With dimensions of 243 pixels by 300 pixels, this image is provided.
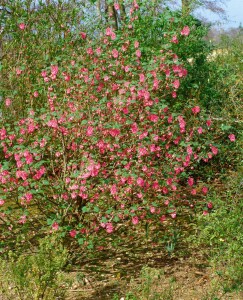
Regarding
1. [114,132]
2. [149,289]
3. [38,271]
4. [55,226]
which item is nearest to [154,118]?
A: [114,132]

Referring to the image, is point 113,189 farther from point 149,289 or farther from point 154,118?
point 149,289

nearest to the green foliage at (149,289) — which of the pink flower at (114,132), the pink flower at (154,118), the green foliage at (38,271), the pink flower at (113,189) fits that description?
the green foliage at (38,271)

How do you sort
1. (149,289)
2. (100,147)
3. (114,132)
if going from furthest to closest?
(100,147)
(114,132)
(149,289)

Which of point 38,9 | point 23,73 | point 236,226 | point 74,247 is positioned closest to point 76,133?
point 74,247

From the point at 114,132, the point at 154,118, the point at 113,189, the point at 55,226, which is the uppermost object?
the point at 154,118

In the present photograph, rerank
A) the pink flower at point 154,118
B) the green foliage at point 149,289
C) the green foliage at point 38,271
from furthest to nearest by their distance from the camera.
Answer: the pink flower at point 154,118 → the green foliage at point 149,289 → the green foliage at point 38,271

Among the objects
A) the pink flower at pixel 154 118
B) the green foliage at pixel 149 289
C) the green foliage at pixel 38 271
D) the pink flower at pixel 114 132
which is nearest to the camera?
the green foliage at pixel 38 271

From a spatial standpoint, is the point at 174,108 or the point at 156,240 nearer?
the point at 156,240

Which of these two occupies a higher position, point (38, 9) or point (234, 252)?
point (38, 9)

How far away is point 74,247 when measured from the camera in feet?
16.7

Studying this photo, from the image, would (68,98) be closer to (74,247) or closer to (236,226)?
(74,247)

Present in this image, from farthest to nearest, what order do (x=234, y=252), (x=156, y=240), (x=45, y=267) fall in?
(x=156, y=240)
(x=234, y=252)
(x=45, y=267)

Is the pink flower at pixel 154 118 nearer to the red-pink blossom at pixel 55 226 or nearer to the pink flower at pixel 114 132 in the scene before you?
the pink flower at pixel 114 132

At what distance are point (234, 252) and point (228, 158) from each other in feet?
8.04
